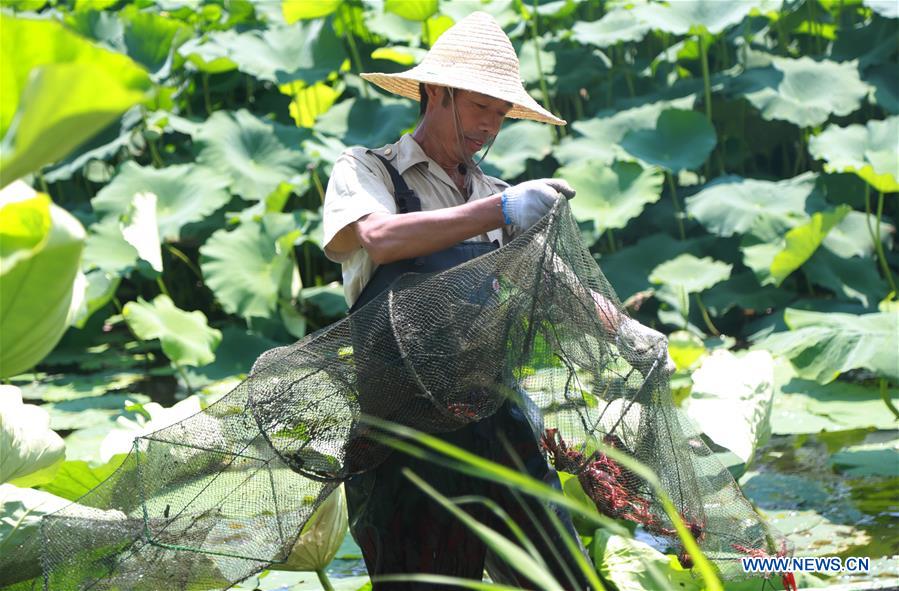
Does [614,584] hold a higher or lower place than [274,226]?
higher

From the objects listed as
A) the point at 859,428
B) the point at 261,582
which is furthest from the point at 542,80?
Answer: the point at 261,582

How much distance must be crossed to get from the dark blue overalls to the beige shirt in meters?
0.06

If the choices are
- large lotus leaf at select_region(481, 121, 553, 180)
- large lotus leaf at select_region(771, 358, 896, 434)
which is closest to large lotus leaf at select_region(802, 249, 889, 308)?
large lotus leaf at select_region(771, 358, 896, 434)

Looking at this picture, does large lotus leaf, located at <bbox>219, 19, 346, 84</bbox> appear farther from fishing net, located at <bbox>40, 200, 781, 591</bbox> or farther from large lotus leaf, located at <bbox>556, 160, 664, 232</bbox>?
fishing net, located at <bbox>40, 200, 781, 591</bbox>

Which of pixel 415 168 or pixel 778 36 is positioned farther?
pixel 778 36

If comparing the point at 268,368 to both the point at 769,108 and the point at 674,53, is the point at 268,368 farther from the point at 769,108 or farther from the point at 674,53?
the point at 674,53

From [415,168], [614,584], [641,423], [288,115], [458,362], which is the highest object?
[415,168]

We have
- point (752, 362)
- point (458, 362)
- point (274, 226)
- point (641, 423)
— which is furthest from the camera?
point (274, 226)

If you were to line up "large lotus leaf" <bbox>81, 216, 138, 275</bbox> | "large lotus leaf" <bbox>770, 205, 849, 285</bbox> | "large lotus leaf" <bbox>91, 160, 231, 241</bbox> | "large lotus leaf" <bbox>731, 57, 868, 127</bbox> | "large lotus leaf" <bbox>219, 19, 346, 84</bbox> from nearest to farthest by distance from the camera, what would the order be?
"large lotus leaf" <bbox>770, 205, 849, 285</bbox>, "large lotus leaf" <bbox>81, 216, 138, 275</bbox>, "large lotus leaf" <bbox>91, 160, 231, 241</bbox>, "large lotus leaf" <bbox>731, 57, 868, 127</bbox>, "large lotus leaf" <bbox>219, 19, 346, 84</bbox>

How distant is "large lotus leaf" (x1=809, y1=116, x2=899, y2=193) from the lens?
16.2 ft

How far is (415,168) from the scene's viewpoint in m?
2.13

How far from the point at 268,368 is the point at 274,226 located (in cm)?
364

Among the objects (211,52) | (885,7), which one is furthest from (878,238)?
(211,52)

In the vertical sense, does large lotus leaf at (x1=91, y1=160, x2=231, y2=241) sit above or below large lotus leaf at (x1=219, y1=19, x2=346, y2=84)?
below
